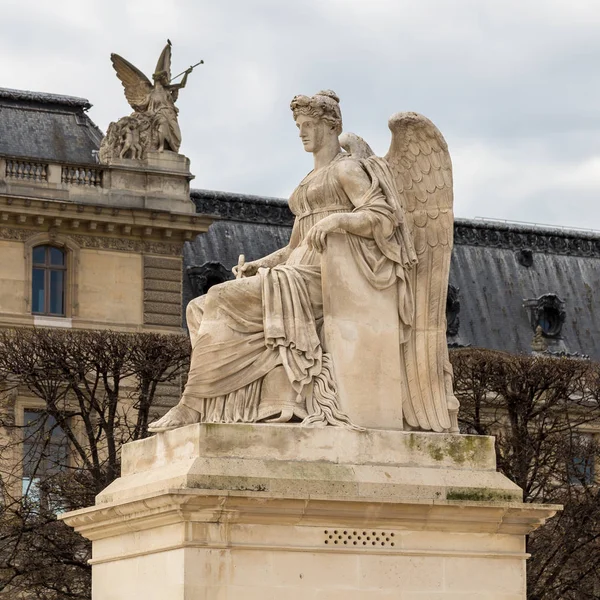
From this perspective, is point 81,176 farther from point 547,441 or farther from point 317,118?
point 317,118

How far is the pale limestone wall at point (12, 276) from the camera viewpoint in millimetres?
47906

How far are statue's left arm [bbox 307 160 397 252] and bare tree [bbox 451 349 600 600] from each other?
17.8 meters

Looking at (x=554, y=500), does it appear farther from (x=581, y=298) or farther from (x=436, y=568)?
(x=581, y=298)

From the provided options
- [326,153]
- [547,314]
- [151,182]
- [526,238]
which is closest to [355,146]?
[326,153]

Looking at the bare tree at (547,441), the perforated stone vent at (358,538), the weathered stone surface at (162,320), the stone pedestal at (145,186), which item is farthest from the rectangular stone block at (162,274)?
the perforated stone vent at (358,538)

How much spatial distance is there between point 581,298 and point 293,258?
43.2 m

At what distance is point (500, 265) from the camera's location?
198ft

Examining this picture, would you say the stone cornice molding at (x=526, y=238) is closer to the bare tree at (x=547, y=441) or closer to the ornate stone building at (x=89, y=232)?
the ornate stone building at (x=89, y=232)

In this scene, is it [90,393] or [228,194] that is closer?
[90,393]

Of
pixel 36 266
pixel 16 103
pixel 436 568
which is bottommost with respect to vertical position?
pixel 436 568

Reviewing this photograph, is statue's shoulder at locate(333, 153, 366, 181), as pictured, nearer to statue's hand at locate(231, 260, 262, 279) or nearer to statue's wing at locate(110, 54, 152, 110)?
statue's hand at locate(231, 260, 262, 279)

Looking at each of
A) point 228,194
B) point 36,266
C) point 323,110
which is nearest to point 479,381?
point 36,266

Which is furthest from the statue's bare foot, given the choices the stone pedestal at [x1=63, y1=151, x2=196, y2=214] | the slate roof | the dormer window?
the dormer window

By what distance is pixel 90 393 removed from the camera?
4000 cm
